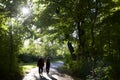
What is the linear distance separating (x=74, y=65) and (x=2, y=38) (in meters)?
10.5

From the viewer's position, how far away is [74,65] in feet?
96.6

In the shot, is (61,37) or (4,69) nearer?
(4,69)

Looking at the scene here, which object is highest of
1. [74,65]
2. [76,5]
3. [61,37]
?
[76,5]

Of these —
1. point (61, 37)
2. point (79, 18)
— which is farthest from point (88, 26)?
point (61, 37)

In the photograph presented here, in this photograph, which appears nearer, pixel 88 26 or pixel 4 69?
pixel 88 26

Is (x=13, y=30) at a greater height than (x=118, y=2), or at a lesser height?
lesser

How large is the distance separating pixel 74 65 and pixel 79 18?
36.5ft

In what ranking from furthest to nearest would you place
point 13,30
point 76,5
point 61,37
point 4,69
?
point 61,37 < point 13,30 < point 4,69 < point 76,5

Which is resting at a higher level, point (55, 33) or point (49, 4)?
point (49, 4)

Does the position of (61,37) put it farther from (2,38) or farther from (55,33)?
(2,38)

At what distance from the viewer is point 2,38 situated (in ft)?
69.6

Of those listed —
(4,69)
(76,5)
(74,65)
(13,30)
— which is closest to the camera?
(76,5)

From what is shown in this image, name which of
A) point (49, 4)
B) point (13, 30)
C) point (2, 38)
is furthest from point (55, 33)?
point (49, 4)

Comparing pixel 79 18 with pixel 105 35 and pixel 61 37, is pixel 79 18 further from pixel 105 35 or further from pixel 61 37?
pixel 61 37
